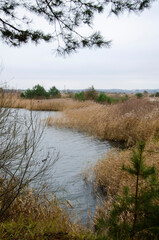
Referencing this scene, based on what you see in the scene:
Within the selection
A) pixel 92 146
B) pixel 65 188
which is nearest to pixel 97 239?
pixel 65 188

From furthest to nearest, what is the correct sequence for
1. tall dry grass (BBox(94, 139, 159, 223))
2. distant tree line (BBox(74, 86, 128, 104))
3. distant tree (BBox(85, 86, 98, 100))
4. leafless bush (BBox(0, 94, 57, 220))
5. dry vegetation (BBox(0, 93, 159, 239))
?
distant tree (BBox(85, 86, 98, 100)) → distant tree line (BBox(74, 86, 128, 104)) → tall dry grass (BBox(94, 139, 159, 223)) → dry vegetation (BBox(0, 93, 159, 239)) → leafless bush (BBox(0, 94, 57, 220))

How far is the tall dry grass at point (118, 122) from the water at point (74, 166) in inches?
33.5

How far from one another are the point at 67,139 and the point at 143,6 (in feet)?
27.5

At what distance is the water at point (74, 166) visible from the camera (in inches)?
199

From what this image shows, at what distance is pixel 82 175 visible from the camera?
658 cm

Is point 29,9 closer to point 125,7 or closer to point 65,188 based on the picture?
point 125,7

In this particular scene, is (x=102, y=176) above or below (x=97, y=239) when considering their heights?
below

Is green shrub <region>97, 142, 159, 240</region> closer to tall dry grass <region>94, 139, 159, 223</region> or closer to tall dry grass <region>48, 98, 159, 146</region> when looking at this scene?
tall dry grass <region>94, 139, 159, 223</region>

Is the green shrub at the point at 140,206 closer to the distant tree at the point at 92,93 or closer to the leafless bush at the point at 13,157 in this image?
the leafless bush at the point at 13,157

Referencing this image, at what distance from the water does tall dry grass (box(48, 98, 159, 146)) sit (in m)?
0.85

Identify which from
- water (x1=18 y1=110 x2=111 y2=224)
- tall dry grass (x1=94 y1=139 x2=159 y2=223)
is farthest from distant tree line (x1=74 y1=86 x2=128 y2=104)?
tall dry grass (x1=94 y1=139 x2=159 y2=223)

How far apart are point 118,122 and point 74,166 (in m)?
4.94

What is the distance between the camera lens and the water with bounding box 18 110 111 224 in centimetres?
507

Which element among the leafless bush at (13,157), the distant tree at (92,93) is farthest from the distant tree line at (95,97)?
the leafless bush at (13,157)
